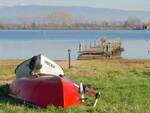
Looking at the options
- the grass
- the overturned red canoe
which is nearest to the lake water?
the grass

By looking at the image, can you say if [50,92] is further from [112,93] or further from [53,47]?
[53,47]

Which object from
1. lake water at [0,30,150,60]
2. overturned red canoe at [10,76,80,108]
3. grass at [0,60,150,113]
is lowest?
lake water at [0,30,150,60]

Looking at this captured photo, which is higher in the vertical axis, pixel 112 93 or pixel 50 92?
pixel 50 92

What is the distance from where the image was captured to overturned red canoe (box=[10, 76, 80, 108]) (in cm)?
1384

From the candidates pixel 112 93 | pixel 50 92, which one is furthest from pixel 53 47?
pixel 50 92

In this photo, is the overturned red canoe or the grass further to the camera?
the overturned red canoe

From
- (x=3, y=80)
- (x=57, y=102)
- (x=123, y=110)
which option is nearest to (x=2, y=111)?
(x=57, y=102)

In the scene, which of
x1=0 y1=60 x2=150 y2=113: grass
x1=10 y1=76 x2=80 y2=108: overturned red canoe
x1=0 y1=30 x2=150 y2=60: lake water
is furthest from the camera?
x1=0 y1=30 x2=150 y2=60: lake water

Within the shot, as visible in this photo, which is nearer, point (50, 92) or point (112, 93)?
point (50, 92)

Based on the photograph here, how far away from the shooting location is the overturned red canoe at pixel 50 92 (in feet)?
45.4

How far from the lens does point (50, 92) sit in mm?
13945

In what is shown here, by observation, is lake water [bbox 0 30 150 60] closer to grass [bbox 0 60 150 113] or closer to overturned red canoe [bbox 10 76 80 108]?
grass [bbox 0 60 150 113]

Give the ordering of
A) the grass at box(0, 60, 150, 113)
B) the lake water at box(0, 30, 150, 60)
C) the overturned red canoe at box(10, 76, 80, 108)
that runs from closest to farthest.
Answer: the grass at box(0, 60, 150, 113), the overturned red canoe at box(10, 76, 80, 108), the lake water at box(0, 30, 150, 60)

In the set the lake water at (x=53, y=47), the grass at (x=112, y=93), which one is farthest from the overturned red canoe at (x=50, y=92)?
the lake water at (x=53, y=47)
